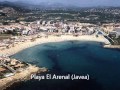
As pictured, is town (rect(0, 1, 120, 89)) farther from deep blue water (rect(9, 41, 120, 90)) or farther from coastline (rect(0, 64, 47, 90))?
deep blue water (rect(9, 41, 120, 90))

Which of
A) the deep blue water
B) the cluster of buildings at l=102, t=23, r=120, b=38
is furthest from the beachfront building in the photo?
the deep blue water

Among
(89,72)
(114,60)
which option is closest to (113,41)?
(114,60)

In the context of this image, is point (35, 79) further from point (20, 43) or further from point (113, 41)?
point (113, 41)

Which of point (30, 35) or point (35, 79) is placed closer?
point (35, 79)

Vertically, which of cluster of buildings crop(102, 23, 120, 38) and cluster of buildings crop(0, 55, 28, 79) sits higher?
cluster of buildings crop(0, 55, 28, 79)

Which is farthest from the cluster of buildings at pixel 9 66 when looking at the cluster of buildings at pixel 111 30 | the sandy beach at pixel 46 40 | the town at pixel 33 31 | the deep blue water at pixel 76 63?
the cluster of buildings at pixel 111 30

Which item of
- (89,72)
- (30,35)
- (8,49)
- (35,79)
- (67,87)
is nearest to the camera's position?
(67,87)
